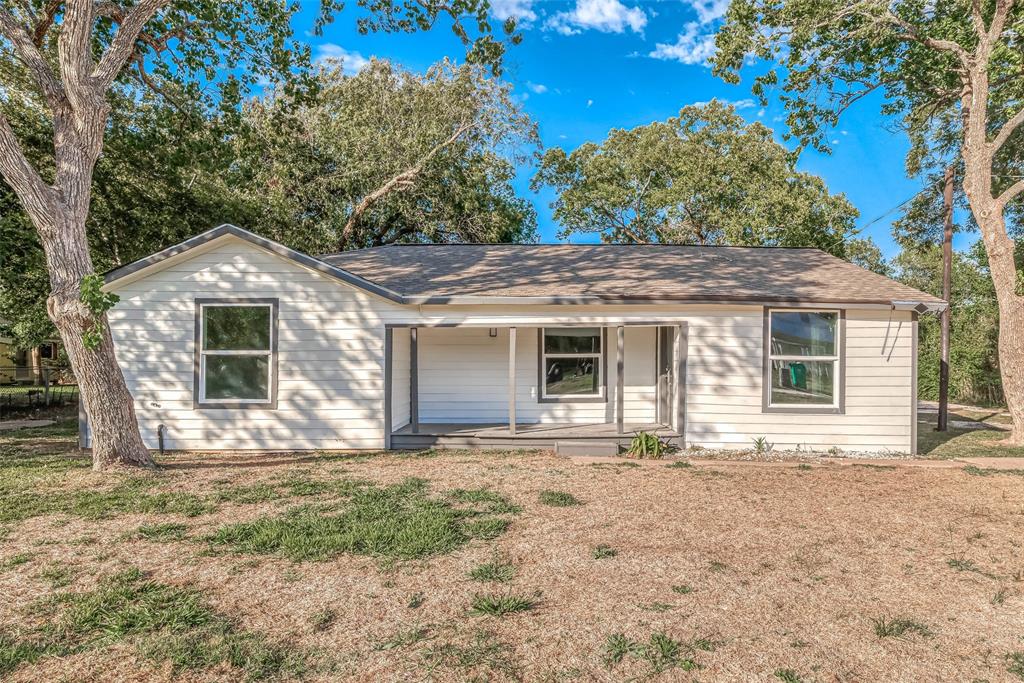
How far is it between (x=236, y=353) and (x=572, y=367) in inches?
224

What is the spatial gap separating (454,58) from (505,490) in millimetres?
17575

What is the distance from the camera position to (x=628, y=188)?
22672mm

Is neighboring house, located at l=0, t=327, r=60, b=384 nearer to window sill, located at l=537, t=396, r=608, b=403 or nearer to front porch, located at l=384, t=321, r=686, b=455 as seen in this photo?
front porch, located at l=384, t=321, r=686, b=455

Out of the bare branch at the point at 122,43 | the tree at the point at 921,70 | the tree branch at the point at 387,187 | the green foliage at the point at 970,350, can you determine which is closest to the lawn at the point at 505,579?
the bare branch at the point at 122,43

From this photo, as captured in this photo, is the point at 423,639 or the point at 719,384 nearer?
the point at 423,639

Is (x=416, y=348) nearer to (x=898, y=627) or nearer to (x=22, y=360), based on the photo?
(x=898, y=627)

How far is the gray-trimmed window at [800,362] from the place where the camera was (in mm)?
8305

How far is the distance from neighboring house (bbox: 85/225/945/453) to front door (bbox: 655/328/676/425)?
194mm

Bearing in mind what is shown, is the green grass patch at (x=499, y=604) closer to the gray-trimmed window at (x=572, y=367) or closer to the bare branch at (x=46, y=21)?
the gray-trimmed window at (x=572, y=367)

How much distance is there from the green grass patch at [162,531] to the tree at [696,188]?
18.4 metres

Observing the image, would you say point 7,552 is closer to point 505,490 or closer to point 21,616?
point 21,616

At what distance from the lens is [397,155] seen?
60.4ft

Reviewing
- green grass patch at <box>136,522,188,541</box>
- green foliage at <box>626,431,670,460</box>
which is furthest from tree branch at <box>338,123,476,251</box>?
green grass patch at <box>136,522,188,541</box>

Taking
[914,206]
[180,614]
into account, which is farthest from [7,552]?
[914,206]
